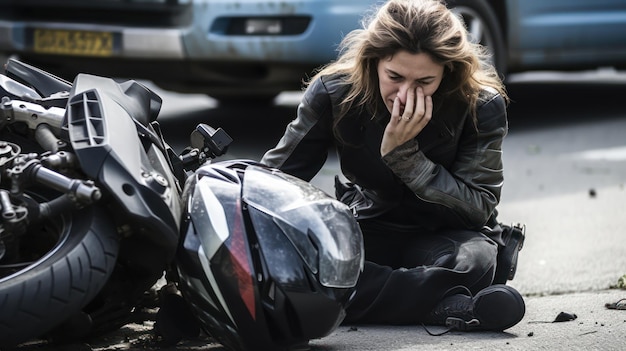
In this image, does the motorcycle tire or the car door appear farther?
the car door

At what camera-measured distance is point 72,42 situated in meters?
6.51

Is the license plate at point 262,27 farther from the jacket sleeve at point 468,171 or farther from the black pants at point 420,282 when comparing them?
Result: the black pants at point 420,282

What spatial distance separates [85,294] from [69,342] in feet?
1.17

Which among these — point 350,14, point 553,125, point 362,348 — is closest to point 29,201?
point 362,348

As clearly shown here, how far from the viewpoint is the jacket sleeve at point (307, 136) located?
3.84m

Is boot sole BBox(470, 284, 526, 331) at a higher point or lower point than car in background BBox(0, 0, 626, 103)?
lower

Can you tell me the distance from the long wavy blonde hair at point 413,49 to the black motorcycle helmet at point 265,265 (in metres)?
0.67

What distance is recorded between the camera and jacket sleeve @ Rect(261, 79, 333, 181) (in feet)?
12.6

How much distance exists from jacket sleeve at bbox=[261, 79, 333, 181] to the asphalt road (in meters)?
0.60

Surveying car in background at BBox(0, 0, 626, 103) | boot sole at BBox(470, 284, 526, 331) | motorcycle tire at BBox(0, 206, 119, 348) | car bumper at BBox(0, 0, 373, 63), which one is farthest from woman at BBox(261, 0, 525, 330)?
car bumper at BBox(0, 0, 373, 63)

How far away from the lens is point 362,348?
3.34m

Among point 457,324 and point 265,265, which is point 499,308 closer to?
point 457,324

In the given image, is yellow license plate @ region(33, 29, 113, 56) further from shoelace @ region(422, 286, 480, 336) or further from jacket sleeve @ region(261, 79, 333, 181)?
shoelace @ region(422, 286, 480, 336)

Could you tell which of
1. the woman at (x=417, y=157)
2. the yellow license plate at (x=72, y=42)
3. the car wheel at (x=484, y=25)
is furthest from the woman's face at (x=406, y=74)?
the car wheel at (x=484, y=25)
